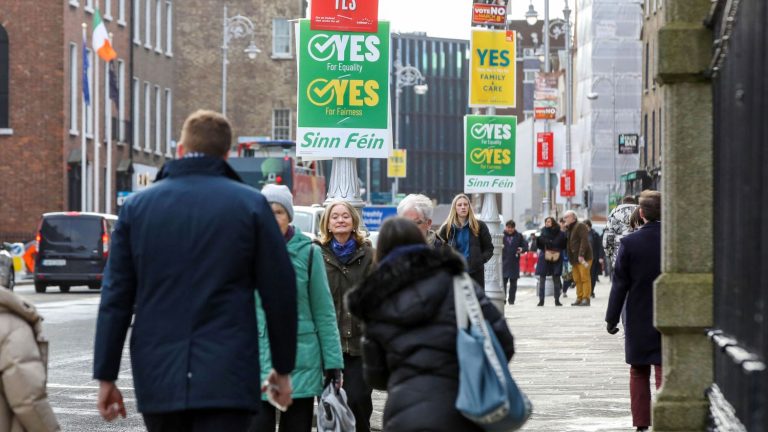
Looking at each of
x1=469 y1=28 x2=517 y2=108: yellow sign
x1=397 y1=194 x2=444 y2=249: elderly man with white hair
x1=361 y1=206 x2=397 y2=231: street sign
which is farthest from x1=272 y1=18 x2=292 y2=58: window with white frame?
x1=397 y1=194 x2=444 y2=249: elderly man with white hair

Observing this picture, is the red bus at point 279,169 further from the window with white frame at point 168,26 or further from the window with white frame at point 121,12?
the window with white frame at point 168,26

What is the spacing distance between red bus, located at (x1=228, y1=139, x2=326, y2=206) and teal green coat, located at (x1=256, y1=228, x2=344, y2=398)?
3579 centimetres

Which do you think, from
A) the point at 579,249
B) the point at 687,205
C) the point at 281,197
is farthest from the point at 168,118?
the point at 687,205

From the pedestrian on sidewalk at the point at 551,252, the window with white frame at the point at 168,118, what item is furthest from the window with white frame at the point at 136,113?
the pedestrian on sidewalk at the point at 551,252

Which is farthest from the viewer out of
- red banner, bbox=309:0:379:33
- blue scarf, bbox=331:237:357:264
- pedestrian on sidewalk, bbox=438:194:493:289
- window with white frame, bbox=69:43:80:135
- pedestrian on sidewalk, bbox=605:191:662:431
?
window with white frame, bbox=69:43:80:135

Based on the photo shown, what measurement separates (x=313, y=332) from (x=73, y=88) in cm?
4724

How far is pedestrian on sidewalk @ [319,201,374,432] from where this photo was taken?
34.8 feet

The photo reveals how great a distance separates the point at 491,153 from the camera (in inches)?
1104

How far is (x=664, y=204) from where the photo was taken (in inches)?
340

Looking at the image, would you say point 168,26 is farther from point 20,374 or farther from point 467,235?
point 20,374

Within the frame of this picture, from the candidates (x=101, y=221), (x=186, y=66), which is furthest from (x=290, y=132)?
(x=101, y=221)

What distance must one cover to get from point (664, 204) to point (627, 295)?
9.78 ft

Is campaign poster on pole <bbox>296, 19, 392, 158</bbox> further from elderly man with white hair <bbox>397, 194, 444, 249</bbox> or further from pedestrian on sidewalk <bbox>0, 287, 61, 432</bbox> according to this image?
pedestrian on sidewalk <bbox>0, 287, 61, 432</bbox>

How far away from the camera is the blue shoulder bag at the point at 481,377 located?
654 cm
